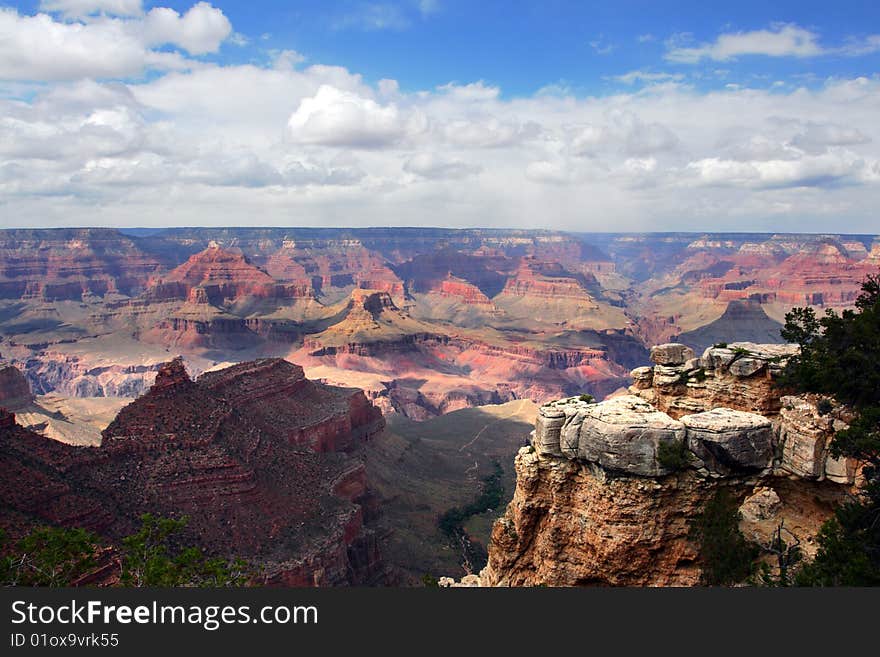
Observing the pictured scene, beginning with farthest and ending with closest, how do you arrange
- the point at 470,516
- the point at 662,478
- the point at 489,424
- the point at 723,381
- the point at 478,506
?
the point at 489,424 < the point at 478,506 < the point at 470,516 < the point at 723,381 < the point at 662,478

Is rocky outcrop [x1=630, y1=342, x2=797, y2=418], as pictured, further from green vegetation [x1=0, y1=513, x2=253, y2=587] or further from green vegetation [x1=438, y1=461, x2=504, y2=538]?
green vegetation [x1=438, y1=461, x2=504, y2=538]

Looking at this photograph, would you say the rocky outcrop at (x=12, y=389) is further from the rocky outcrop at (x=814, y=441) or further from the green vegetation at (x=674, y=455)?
the rocky outcrop at (x=814, y=441)

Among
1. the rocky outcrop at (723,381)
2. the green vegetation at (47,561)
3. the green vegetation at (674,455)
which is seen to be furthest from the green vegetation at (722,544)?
the green vegetation at (47,561)

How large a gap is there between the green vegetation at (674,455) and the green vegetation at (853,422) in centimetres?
490

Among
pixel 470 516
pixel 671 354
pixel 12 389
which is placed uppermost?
pixel 671 354

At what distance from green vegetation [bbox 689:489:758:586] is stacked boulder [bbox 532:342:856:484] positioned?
4.52ft

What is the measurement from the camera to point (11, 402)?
377 feet

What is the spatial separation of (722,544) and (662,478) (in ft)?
10.4

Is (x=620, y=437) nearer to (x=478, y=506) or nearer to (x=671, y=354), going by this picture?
(x=671, y=354)

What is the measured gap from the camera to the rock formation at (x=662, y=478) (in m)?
24.0

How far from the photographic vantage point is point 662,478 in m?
24.1

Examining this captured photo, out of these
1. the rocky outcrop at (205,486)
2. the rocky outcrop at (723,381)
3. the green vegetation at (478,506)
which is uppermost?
the rocky outcrop at (723,381)

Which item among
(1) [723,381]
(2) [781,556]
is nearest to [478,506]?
(1) [723,381]

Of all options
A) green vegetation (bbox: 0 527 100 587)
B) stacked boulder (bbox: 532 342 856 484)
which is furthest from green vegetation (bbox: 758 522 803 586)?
green vegetation (bbox: 0 527 100 587)
